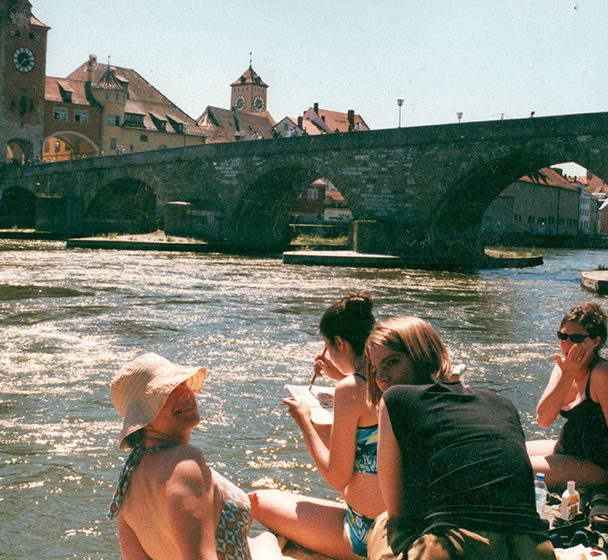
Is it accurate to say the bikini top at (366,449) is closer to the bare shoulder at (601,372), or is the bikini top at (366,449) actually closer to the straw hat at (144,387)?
the straw hat at (144,387)

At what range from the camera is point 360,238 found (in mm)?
28969

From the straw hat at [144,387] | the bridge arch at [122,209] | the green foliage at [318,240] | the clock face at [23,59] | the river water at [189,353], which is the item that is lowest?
the river water at [189,353]

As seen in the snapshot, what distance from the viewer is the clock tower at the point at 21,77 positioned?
62219mm

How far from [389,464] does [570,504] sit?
4.50 feet

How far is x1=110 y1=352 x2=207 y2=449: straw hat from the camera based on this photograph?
211 cm

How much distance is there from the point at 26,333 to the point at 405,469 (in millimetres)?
8642

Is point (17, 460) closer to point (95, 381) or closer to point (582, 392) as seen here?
point (95, 381)

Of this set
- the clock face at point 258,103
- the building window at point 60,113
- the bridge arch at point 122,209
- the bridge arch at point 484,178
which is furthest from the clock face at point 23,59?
the clock face at point 258,103

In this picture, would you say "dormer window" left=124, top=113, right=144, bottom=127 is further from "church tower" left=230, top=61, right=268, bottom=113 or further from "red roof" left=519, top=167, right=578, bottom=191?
"church tower" left=230, top=61, right=268, bottom=113

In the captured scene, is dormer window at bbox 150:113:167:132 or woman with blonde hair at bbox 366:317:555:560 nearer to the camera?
woman with blonde hair at bbox 366:317:555:560

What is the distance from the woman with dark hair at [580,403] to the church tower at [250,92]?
10631cm

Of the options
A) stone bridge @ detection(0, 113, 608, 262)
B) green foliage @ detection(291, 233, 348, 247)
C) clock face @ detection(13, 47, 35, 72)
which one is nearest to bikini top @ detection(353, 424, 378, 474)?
stone bridge @ detection(0, 113, 608, 262)

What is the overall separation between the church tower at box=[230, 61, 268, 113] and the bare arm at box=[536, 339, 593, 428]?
106 metres

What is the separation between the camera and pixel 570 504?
3416mm
